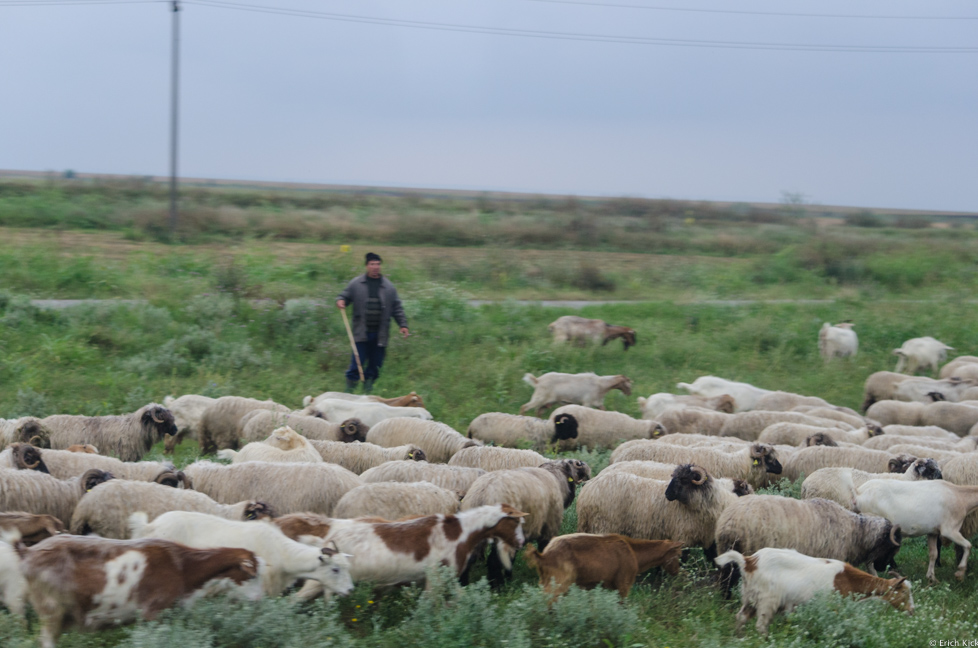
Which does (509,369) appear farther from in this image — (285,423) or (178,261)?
(178,261)

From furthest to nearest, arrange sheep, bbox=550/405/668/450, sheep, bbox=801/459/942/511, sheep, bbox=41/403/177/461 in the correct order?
1. sheep, bbox=550/405/668/450
2. sheep, bbox=41/403/177/461
3. sheep, bbox=801/459/942/511

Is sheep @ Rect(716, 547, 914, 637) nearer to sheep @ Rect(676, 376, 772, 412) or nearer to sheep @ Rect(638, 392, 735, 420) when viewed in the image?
sheep @ Rect(638, 392, 735, 420)

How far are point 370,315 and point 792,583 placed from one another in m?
8.30

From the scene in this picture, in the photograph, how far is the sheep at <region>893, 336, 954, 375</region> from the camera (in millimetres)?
16266

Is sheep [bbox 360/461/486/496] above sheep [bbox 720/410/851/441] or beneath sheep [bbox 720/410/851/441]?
above

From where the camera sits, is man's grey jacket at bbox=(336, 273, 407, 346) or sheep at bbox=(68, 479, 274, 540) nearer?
sheep at bbox=(68, 479, 274, 540)

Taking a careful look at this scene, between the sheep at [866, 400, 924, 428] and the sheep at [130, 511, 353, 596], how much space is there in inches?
387

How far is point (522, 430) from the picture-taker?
35.0ft

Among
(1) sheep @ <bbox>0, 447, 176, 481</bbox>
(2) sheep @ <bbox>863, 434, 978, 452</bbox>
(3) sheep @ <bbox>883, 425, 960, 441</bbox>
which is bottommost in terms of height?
(3) sheep @ <bbox>883, 425, 960, 441</bbox>

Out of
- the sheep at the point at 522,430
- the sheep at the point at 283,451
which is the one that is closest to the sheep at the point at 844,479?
the sheep at the point at 522,430

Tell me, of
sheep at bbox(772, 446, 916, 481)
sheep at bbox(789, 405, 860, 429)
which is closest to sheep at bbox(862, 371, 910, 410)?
sheep at bbox(789, 405, 860, 429)

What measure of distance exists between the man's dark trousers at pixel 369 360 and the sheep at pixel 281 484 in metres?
5.69

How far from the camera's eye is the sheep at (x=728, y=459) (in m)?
8.22

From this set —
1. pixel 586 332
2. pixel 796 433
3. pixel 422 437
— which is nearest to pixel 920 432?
pixel 796 433
